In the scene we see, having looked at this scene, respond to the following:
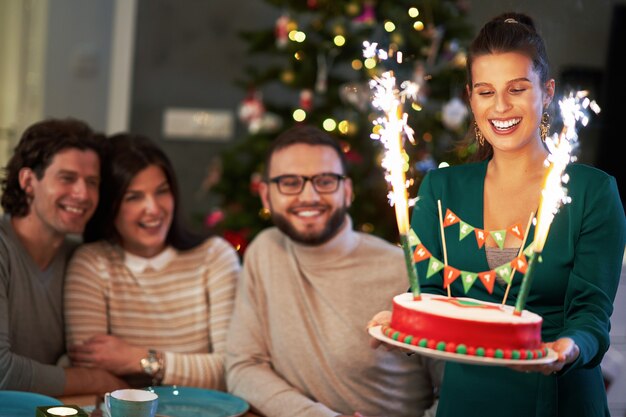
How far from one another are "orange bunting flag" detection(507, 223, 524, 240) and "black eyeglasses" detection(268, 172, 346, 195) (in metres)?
0.81

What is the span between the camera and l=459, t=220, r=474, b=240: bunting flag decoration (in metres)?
1.60

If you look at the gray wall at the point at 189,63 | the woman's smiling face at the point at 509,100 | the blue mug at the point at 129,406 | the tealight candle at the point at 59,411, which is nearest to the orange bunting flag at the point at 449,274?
the woman's smiling face at the point at 509,100

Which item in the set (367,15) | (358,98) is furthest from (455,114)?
(367,15)

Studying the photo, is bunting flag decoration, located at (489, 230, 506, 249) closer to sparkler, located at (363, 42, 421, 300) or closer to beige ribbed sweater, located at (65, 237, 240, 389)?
sparkler, located at (363, 42, 421, 300)

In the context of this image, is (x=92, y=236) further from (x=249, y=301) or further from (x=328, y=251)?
(x=328, y=251)

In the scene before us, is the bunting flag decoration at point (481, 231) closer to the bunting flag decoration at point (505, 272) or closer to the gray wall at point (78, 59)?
the bunting flag decoration at point (505, 272)

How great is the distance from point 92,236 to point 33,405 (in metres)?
0.77

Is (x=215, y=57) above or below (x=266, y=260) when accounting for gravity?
above

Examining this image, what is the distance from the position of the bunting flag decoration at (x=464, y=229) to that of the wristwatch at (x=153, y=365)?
104cm

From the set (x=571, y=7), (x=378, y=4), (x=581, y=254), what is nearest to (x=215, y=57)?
(x=378, y=4)

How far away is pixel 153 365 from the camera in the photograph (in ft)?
7.66

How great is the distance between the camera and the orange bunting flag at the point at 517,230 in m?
1.56

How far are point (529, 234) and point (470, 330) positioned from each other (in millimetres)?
279

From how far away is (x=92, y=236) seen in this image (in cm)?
256
